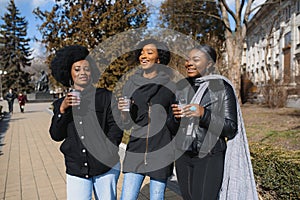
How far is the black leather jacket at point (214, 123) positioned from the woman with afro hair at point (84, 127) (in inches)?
20.8

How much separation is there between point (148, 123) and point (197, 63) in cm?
58

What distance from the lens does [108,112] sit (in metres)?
2.09

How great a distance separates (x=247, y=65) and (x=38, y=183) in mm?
59743

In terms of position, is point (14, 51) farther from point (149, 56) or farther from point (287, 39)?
point (149, 56)

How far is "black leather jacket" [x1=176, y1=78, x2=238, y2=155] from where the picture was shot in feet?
6.33

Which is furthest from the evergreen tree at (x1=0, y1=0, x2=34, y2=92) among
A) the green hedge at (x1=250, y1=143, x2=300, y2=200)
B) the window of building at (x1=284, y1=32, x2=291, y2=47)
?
the green hedge at (x1=250, y1=143, x2=300, y2=200)

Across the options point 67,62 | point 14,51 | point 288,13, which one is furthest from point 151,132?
point 14,51

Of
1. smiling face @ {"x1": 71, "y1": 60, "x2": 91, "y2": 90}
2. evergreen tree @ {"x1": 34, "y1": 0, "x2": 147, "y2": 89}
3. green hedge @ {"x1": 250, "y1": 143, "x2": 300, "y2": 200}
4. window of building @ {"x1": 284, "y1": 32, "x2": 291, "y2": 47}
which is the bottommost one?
green hedge @ {"x1": 250, "y1": 143, "x2": 300, "y2": 200}

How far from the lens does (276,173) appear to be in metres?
3.07

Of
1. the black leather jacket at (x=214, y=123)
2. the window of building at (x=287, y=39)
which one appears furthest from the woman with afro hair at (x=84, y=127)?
the window of building at (x=287, y=39)

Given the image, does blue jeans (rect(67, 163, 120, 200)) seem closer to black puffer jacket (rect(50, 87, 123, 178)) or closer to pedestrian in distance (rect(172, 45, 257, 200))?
black puffer jacket (rect(50, 87, 123, 178))

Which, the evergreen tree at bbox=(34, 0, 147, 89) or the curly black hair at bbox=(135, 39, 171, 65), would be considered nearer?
the curly black hair at bbox=(135, 39, 171, 65)

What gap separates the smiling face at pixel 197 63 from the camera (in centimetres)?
212

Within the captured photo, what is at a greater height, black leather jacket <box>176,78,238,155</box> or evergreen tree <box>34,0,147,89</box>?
evergreen tree <box>34,0,147,89</box>
